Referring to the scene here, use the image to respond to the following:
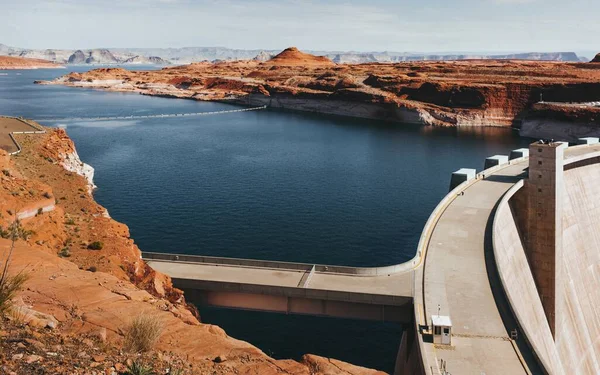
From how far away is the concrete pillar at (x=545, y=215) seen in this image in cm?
5000

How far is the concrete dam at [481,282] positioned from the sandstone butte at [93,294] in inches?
248

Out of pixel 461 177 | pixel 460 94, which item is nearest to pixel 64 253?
pixel 461 177

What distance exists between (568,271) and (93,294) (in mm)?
46144

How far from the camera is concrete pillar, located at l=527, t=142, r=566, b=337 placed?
1969 inches

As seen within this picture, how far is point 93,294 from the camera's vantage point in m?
22.9

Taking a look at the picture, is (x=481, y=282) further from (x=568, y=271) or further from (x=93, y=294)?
(x=93, y=294)

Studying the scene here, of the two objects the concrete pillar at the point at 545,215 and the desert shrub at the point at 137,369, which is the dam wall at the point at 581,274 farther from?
the desert shrub at the point at 137,369

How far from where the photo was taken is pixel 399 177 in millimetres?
89062

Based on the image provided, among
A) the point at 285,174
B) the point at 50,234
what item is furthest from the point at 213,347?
the point at 285,174

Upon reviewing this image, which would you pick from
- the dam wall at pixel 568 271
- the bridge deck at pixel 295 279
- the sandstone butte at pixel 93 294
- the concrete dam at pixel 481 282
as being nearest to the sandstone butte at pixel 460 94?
the dam wall at pixel 568 271

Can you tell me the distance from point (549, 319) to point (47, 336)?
43.6 metres

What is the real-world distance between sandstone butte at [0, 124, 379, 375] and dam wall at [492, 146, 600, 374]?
21481 millimetres

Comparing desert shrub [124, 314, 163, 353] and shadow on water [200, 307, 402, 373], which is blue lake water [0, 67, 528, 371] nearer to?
shadow on water [200, 307, 402, 373]

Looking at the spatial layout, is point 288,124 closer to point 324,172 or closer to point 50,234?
point 324,172
